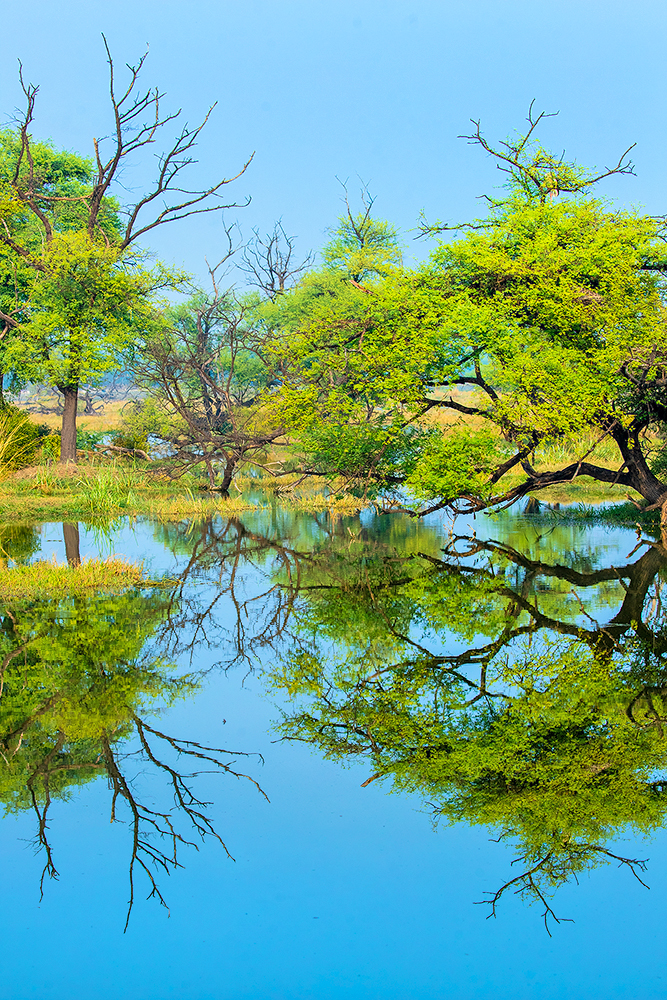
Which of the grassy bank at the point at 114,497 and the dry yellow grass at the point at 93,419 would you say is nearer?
the grassy bank at the point at 114,497

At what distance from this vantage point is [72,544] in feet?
55.4

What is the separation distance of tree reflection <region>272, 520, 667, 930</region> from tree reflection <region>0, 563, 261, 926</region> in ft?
4.05

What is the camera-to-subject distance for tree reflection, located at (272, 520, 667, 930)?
17.6 ft

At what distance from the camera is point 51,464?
28750mm

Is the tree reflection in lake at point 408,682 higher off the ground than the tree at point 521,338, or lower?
lower

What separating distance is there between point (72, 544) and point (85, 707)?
10.1 m

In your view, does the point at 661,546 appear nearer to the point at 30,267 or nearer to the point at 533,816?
the point at 533,816

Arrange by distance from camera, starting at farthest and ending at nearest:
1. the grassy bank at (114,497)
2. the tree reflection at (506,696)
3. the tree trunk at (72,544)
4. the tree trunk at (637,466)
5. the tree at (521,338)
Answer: the grassy bank at (114,497) → the tree trunk at (637,466) → the tree at (521,338) → the tree trunk at (72,544) → the tree reflection at (506,696)

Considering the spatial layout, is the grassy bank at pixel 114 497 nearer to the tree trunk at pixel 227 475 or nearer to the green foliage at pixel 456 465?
the tree trunk at pixel 227 475

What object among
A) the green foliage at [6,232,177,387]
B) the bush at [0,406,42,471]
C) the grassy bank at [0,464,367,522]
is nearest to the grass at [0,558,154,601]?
the grassy bank at [0,464,367,522]

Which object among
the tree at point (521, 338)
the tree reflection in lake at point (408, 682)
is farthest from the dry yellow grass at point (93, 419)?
the tree reflection in lake at point (408, 682)

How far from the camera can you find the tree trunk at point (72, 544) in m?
14.4

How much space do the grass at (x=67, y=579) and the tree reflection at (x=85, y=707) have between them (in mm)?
244

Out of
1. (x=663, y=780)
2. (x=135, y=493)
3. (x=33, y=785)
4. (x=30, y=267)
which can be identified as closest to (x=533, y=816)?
(x=663, y=780)
